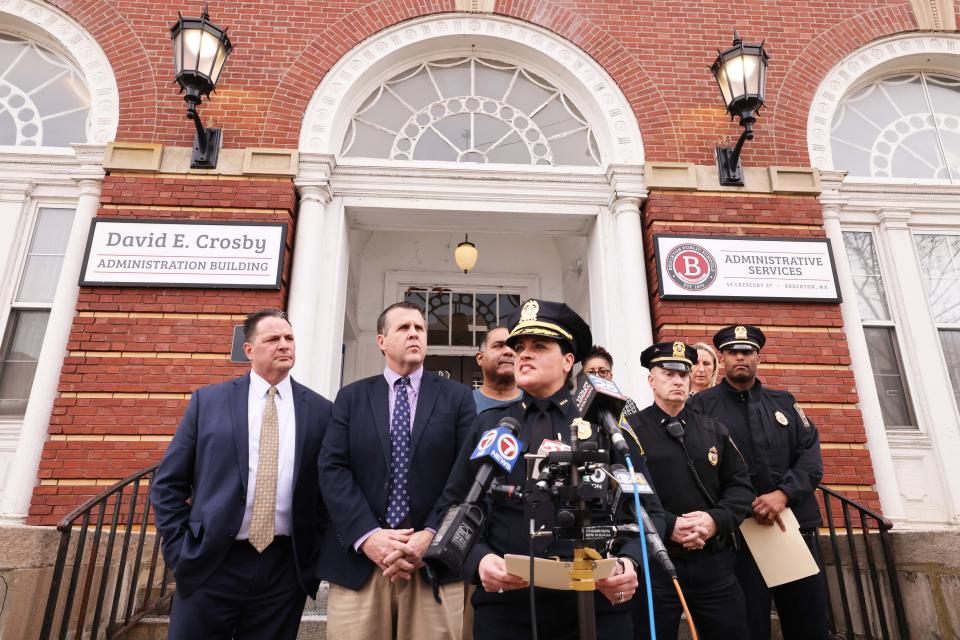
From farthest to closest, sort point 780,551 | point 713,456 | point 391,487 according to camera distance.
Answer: point 780,551 < point 713,456 < point 391,487

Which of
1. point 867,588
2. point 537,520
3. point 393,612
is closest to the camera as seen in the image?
point 537,520

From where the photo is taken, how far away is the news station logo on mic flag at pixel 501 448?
1.73m

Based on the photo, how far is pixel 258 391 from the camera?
299 centimetres

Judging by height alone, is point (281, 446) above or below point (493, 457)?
above

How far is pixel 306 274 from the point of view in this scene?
18.9 ft

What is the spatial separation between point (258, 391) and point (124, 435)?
312cm

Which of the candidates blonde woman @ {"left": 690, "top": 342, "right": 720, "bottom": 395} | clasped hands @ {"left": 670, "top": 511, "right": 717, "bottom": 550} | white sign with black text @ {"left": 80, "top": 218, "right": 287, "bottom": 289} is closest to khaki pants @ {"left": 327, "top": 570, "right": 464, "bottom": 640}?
clasped hands @ {"left": 670, "top": 511, "right": 717, "bottom": 550}

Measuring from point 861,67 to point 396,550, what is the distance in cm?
761

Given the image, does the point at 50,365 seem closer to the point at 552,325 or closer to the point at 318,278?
the point at 318,278

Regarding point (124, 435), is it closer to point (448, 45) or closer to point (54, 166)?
point (54, 166)

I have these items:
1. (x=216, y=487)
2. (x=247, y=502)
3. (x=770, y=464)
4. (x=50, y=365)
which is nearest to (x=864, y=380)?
(x=770, y=464)

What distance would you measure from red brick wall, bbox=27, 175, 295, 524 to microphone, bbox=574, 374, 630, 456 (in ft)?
14.3

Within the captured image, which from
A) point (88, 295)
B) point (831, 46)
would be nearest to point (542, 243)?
point (831, 46)

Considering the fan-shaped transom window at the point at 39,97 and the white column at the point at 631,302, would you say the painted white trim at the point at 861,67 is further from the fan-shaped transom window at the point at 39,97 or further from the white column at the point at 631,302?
the fan-shaped transom window at the point at 39,97
